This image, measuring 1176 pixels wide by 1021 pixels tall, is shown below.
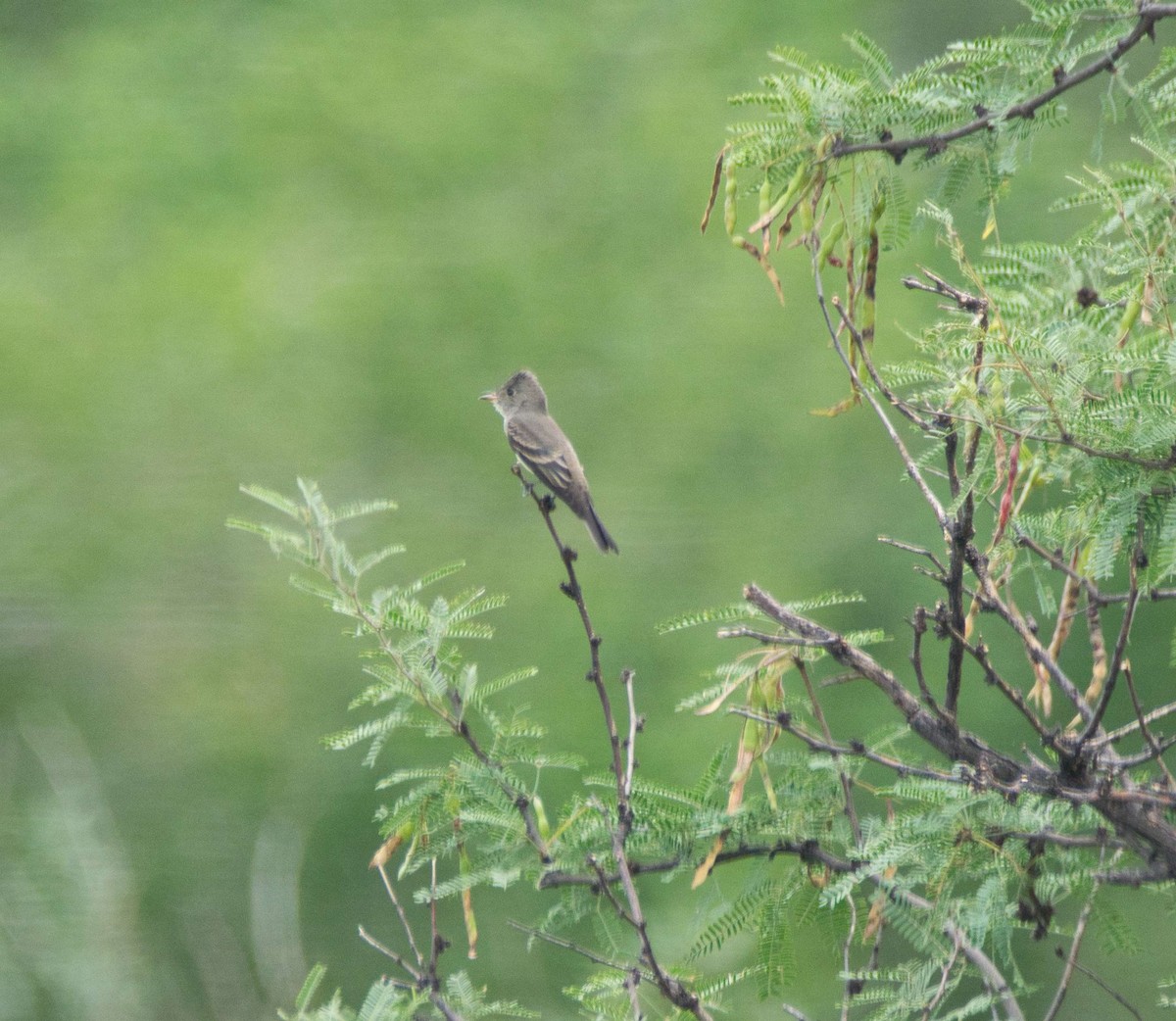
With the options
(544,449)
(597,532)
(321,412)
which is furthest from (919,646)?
(321,412)

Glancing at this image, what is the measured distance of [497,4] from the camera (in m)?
8.08

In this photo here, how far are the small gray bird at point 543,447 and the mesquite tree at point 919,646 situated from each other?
2.16 meters

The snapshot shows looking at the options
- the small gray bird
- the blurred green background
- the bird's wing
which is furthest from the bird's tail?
the blurred green background

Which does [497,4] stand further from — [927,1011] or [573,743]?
[927,1011]

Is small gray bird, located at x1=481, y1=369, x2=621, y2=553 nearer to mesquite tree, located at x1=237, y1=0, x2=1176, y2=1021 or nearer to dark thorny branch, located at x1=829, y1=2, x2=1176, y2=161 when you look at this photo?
mesquite tree, located at x1=237, y1=0, x2=1176, y2=1021

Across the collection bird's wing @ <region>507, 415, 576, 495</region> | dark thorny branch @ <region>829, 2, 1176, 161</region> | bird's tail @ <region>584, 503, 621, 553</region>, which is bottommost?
bird's tail @ <region>584, 503, 621, 553</region>

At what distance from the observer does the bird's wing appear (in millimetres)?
4605

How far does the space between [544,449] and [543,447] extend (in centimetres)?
1

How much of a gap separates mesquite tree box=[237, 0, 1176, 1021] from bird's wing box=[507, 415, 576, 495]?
220 cm

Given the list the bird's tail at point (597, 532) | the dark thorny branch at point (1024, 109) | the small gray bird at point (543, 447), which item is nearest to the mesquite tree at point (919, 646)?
the dark thorny branch at point (1024, 109)

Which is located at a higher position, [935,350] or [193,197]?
[193,197]

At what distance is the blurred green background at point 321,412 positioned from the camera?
224 inches

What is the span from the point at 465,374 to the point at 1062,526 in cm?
496

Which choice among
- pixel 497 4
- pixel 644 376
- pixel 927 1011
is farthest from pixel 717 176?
pixel 497 4
